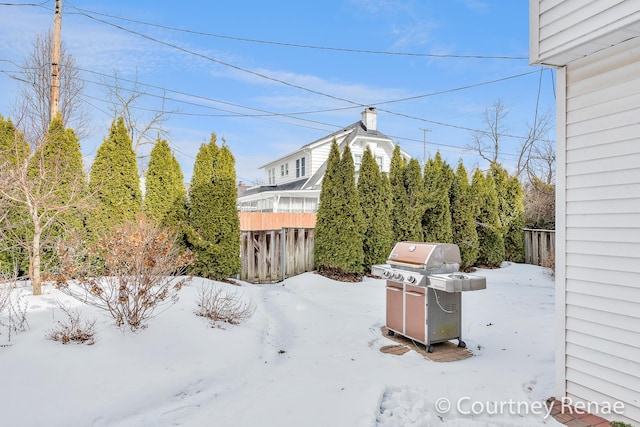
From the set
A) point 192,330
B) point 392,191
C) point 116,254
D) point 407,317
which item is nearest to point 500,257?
point 392,191

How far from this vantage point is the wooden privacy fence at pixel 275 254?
27.9 ft

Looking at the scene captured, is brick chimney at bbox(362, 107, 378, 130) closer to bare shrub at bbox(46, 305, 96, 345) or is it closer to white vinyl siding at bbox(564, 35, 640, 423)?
white vinyl siding at bbox(564, 35, 640, 423)

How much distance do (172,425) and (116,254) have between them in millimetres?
2195

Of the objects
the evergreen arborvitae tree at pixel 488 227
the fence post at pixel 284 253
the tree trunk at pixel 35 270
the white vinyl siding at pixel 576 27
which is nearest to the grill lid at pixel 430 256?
the white vinyl siding at pixel 576 27

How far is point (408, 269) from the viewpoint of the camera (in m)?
4.47

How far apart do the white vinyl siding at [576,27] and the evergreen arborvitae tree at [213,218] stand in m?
6.32

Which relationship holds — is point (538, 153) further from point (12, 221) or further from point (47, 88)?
point (47, 88)

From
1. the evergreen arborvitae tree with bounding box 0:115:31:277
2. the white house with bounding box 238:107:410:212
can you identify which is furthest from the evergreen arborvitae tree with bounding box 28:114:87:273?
the white house with bounding box 238:107:410:212

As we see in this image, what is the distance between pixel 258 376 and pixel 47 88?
15272mm

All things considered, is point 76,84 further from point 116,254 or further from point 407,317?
point 407,317

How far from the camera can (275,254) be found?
8797 millimetres

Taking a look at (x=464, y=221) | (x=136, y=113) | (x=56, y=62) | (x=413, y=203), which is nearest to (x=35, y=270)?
(x=56, y=62)

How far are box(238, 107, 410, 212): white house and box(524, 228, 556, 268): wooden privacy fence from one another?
7.66m

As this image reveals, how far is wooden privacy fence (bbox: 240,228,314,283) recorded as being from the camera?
8516mm
